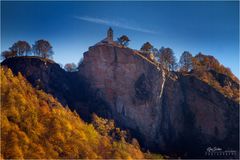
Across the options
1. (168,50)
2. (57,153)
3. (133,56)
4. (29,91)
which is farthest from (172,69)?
(57,153)

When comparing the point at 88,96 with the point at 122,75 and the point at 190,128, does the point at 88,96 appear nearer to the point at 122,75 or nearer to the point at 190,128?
the point at 122,75

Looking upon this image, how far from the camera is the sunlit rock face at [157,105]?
151ft

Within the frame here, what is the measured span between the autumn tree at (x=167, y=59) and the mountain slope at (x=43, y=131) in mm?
20864

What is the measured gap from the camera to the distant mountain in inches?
1783

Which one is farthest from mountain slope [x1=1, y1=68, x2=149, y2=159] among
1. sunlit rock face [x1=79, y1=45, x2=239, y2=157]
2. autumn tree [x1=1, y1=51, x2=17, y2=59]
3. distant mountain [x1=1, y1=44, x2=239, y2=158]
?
autumn tree [x1=1, y1=51, x2=17, y2=59]

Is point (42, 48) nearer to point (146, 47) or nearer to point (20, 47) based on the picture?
point (20, 47)

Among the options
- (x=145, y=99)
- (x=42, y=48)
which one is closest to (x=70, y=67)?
(x=42, y=48)

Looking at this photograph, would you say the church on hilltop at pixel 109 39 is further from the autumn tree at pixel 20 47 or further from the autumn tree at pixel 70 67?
the autumn tree at pixel 20 47

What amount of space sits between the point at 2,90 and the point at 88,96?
15.8 meters

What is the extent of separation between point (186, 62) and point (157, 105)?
15.3 m

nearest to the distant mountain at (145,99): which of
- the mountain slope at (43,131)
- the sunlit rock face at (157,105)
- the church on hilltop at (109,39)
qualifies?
the sunlit rock face at (157,105)

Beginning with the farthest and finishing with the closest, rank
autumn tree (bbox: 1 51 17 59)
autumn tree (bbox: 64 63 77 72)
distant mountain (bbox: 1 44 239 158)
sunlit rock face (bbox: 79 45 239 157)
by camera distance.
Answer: autumn tree (bbox: 64 63 77 72) < autumn tree (bbox: 1 51 17 59) < sunlit rock face (bbox: 79 45 239 157) < distant mountain (bbox: 1 44 239 158)

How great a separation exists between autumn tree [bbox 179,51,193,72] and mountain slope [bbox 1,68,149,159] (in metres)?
23.4

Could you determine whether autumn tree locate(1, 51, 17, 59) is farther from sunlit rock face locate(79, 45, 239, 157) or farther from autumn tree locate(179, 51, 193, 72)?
autumn tree locate(179, 51, 193, 72)
